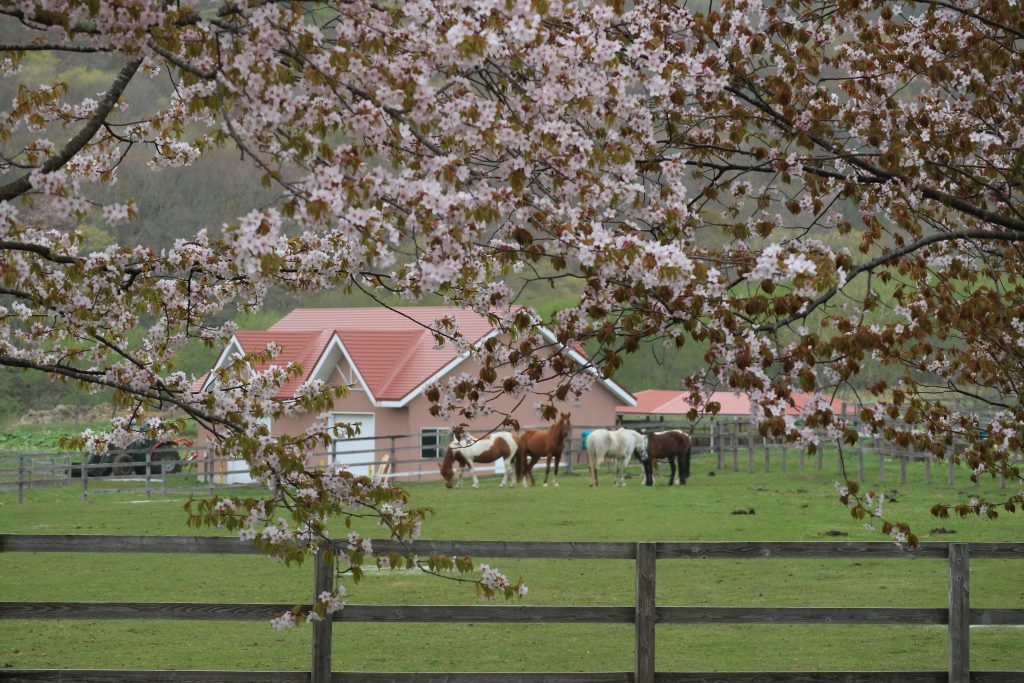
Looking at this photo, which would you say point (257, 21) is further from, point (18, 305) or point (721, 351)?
point (18, 305)

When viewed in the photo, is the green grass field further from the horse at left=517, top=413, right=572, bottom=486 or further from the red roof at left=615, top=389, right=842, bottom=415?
the red roof at left=615, top=389, right=842, bottom=415

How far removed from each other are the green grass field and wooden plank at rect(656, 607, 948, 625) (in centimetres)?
304

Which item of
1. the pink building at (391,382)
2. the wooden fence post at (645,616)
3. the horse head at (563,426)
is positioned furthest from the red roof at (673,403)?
the wooden fence post at (645,616)

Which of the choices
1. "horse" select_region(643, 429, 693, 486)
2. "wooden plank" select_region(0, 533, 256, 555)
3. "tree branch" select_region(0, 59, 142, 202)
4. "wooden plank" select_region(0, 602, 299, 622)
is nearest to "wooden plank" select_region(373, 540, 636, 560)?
"wooden plank" select_region(0, 602, 299, 622)

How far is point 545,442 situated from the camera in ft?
127

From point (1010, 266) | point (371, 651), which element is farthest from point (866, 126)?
point (371, 651)

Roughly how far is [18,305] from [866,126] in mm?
6560

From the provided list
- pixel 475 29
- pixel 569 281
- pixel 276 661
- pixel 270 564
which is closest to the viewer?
pixel 475 29

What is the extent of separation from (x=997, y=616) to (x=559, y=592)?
346 inches

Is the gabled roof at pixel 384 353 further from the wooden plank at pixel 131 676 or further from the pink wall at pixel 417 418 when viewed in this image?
the wooden plank at pixel 131 676

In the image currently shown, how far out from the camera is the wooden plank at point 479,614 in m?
9.13

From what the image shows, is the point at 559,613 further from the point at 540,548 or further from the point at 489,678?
the point at 489,678

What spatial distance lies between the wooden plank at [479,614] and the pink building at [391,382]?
1251 inches

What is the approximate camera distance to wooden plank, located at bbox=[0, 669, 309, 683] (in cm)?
894
